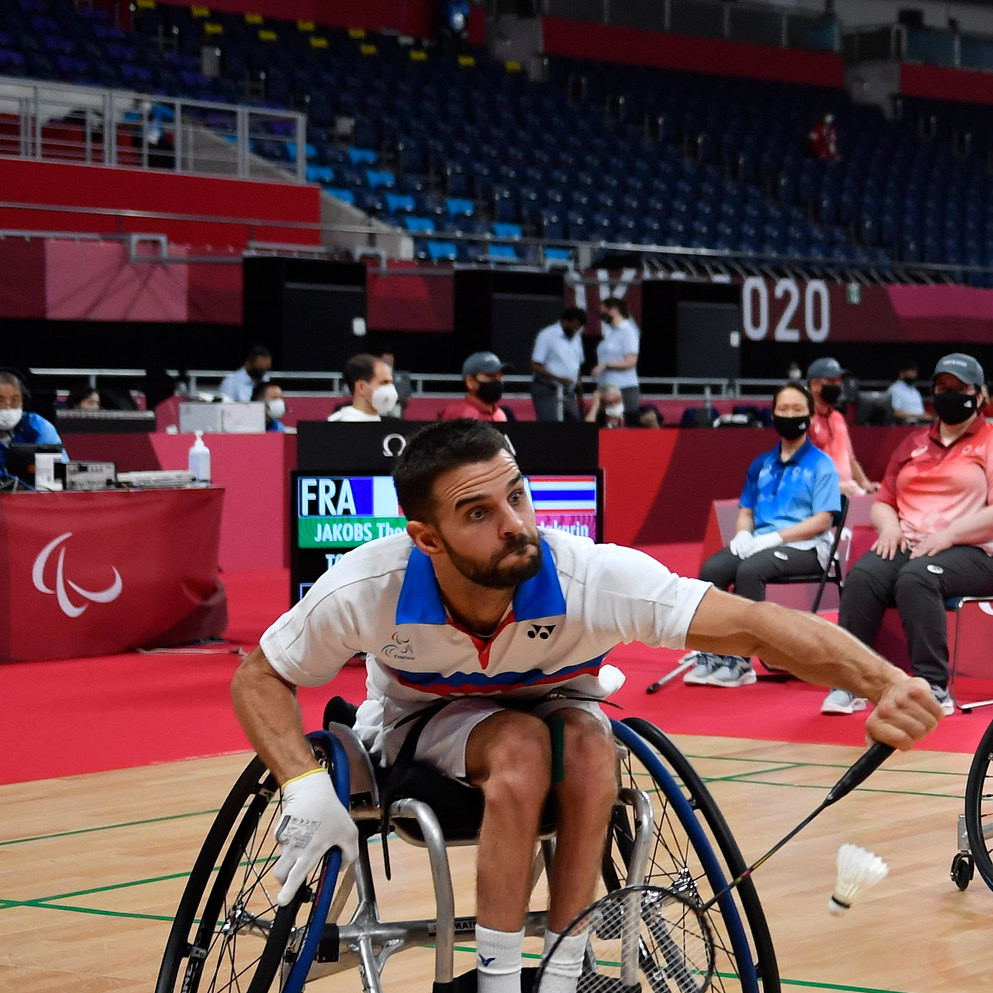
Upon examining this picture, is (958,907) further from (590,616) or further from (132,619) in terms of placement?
(132,619)

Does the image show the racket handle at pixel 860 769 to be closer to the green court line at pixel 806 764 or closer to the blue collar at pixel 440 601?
the blue collar at pixel 440 601

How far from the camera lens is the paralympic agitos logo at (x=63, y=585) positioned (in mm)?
8266

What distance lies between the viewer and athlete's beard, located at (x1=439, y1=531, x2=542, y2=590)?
2756 millimetres

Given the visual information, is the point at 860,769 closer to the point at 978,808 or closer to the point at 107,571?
the point at 978,808

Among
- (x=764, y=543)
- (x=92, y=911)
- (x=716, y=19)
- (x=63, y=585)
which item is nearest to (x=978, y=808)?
(x=92, y=911)

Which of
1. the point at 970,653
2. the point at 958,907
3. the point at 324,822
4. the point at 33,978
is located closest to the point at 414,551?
the point at 324,822

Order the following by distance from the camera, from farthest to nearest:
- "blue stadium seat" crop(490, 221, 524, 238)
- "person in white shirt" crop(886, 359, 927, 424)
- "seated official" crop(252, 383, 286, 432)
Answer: "blue stadium seat" crop(490, 221, 524, 238) → "person in white shirt" crop(886, 359, 927, 424) → "seated official" crop(252, 383, 286, 432)

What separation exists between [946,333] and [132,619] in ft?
48.8

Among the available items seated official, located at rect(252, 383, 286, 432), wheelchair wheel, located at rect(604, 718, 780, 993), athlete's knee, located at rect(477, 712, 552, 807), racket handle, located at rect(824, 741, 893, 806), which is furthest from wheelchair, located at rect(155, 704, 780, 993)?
seated official, located at rect(252, 383, 286, 432)

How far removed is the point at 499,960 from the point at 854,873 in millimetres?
618

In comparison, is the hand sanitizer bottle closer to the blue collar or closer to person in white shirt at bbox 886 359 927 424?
the blue collar

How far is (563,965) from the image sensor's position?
2.71 m

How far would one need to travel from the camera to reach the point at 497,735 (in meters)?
2.82

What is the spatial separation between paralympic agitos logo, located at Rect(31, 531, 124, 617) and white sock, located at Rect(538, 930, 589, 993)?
19.7ft
